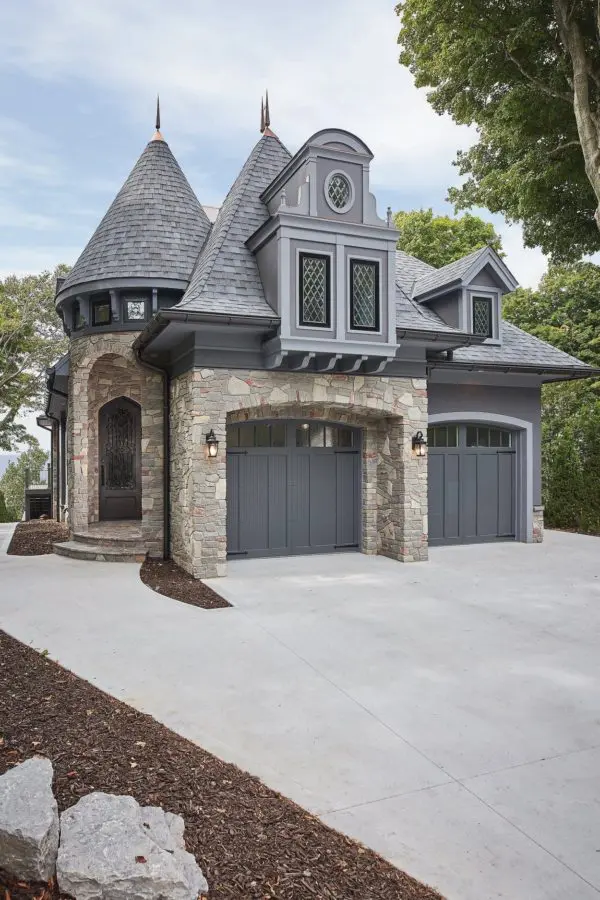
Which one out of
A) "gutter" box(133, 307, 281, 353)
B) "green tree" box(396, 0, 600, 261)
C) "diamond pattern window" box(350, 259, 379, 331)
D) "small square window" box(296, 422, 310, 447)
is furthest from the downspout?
"green tree" box(396, 0, 600, 261)

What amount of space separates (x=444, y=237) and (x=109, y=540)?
61.6 feet

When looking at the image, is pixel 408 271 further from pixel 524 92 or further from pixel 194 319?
pixel 194 319

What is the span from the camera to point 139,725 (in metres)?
3.96

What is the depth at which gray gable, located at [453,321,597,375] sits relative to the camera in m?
11.9

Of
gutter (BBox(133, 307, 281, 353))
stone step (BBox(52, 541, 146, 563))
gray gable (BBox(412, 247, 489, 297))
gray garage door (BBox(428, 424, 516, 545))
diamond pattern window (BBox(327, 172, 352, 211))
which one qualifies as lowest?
stone step (BBox(52, 541, 146, 563))

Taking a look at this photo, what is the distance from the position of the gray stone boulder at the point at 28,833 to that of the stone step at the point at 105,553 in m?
7.49

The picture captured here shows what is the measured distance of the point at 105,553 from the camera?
9953 mm

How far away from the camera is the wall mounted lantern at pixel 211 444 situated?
8703 millimetres

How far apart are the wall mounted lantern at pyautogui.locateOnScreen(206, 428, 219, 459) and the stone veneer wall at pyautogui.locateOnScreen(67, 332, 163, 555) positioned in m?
2.40

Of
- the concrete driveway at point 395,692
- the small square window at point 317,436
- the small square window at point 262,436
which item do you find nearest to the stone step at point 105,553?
the concrete driveway at point 395,692

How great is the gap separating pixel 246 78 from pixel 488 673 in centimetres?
1062

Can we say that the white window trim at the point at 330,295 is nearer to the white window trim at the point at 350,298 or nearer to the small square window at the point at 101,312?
the white window trim at the point at 350,298

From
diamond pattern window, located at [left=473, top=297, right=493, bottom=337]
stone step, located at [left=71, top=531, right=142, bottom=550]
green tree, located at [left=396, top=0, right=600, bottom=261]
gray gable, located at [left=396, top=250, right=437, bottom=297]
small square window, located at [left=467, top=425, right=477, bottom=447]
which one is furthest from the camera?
gray gable, located at [left=396, top=250, right=437, bottom=297]

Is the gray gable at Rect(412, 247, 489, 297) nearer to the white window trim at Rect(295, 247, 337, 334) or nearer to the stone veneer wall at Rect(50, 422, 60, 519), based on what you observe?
→ the white window trim at Rect(295, 247, 337, 334)
